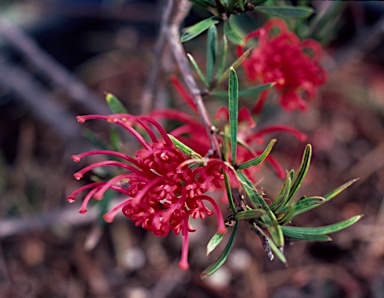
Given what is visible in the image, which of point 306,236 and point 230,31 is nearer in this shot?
point 306,236

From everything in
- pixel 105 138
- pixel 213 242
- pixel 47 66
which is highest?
pixel 213 242

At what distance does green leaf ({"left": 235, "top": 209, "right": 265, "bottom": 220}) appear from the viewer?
22.5 inches

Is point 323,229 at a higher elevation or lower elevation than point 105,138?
higher

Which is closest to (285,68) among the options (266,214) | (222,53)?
(222,53)

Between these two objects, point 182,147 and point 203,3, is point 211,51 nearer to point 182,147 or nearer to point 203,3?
point 203,3

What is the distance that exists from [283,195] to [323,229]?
68 millimetres

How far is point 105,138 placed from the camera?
1.58 meters

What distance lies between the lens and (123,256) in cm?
132

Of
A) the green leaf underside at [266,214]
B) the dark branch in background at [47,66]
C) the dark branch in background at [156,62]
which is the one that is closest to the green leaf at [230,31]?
the dark branch in background at [156,62]

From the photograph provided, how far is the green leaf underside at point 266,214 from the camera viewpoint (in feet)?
1.82

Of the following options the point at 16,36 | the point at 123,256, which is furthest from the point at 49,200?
the point at 16,36

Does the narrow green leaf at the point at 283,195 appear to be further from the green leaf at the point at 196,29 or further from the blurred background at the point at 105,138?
the blurred background at the point at 105,138

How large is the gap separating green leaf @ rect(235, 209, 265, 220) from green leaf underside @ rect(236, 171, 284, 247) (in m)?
0.01

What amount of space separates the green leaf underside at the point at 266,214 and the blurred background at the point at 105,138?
0.46 metres
